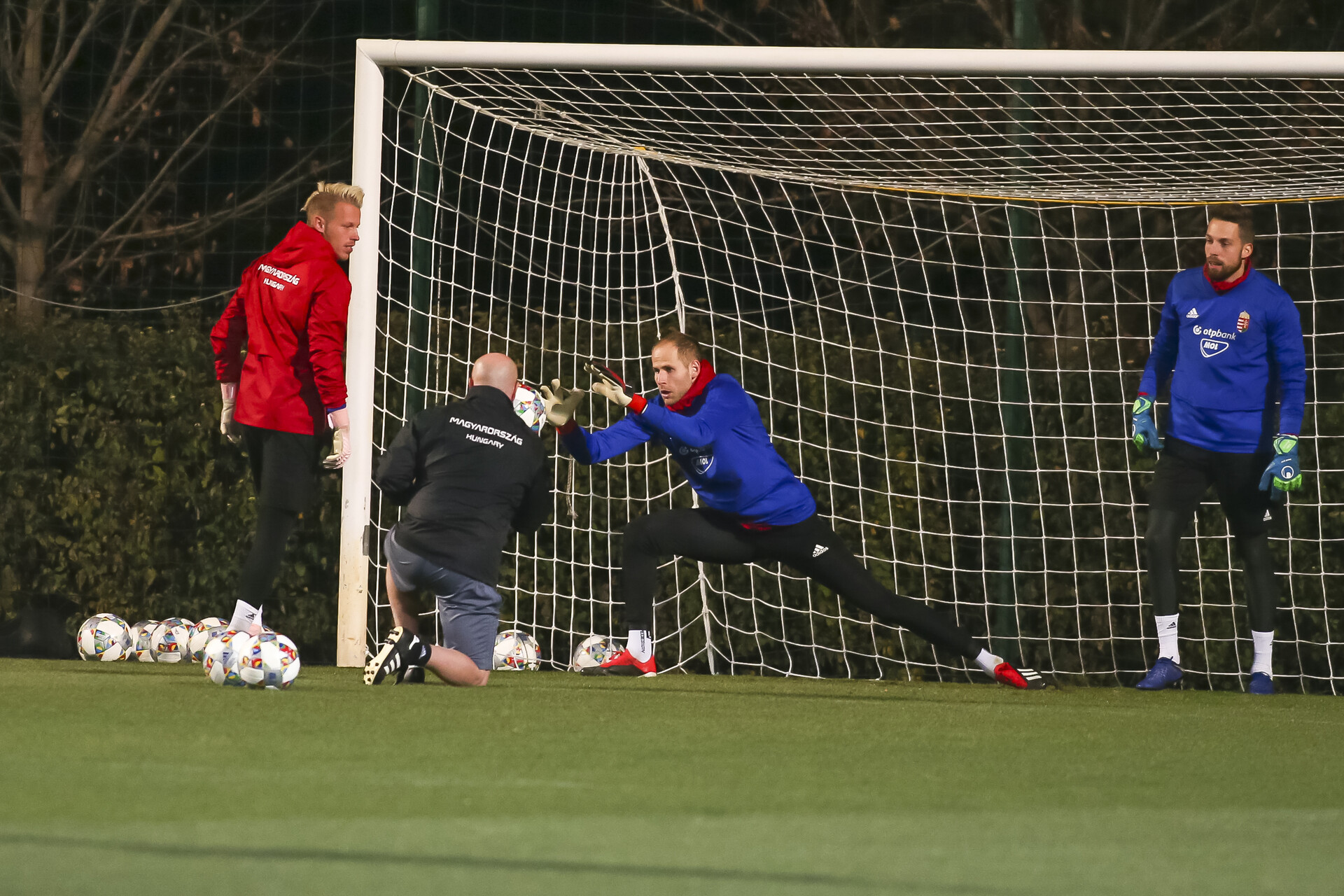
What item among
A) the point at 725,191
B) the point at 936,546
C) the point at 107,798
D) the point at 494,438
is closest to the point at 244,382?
the point at 494,438

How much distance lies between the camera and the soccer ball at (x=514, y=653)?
8.60 m

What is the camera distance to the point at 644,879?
2.97m

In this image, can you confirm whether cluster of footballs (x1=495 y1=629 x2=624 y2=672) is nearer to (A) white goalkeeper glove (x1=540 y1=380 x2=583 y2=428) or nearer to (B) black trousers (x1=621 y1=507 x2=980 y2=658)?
(B) black trousers (x1=621 y1=507 x2=980 y2=658)

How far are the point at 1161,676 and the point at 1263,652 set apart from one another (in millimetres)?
521

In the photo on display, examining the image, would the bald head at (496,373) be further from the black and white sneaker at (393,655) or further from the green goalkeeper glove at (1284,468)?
the green goalkeeper glove at (1284,468)

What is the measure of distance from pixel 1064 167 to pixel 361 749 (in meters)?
5.57

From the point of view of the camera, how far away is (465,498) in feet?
22.4

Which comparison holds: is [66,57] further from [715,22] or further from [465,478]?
[465,478]

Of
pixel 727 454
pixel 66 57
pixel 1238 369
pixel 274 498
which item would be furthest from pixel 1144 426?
pixel 66 57

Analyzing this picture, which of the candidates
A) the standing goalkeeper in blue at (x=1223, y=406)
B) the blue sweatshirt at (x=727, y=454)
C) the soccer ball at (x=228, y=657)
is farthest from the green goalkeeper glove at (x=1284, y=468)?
the soccer ball at (x=228, y=657)

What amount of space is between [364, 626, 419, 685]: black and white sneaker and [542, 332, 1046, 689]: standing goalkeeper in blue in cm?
118

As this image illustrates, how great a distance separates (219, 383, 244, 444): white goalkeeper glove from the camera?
6.93 meters

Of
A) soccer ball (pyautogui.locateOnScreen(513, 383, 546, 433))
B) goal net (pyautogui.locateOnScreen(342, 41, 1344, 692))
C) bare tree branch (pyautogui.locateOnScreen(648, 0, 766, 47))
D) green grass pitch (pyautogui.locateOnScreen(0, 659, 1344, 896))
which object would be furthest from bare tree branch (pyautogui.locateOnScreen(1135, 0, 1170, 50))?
green grass pitch (pyautogui.locateOnScreen(0, 659, 1344, 896))

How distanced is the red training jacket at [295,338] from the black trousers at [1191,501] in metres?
3.40
